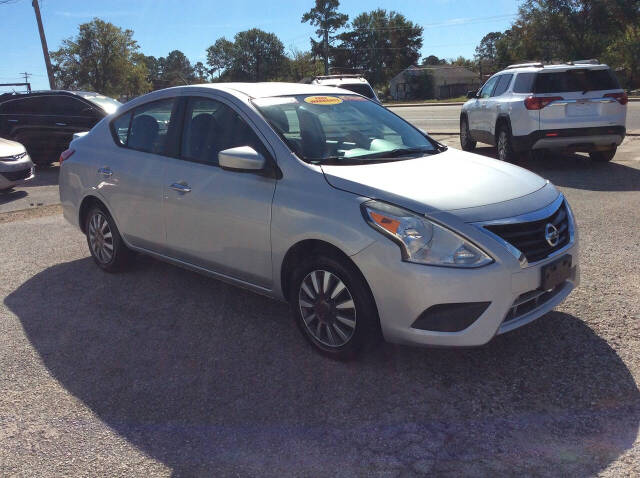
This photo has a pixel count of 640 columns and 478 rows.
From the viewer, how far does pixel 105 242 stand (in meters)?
5.55

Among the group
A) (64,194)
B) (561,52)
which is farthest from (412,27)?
(64,194)

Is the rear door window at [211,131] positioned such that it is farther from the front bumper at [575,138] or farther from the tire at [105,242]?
the front bumper at [575,138]

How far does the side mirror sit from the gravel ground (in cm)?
119

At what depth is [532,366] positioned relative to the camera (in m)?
3.52

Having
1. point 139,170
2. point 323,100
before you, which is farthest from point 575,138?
point 139,170

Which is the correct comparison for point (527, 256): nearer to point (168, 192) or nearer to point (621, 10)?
point (168, 192)

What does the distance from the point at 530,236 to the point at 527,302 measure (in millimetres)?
373

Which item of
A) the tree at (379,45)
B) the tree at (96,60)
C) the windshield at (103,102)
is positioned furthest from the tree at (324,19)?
the windshield at (103,102)

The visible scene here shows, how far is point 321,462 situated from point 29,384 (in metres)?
1.98

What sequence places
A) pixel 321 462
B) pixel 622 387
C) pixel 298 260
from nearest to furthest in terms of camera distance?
pixel 321 462
pixel 622 387
pixel 298 260

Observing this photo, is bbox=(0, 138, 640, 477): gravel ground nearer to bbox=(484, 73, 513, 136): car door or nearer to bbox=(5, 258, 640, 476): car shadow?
bbox=(5, 258, 640, 476): car shadow

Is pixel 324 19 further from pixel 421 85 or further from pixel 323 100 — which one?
pixel 323 100

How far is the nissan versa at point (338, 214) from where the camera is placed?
10.5ft

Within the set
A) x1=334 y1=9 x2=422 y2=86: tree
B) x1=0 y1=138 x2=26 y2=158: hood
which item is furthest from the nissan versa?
x1=334 y1=9 x2=422 y2=86: tree
